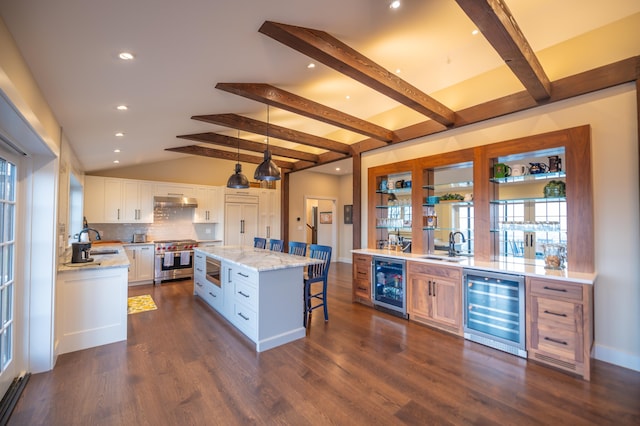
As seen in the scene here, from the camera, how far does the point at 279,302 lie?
3076mm

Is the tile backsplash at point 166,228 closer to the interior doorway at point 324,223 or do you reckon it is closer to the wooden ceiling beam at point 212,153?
the wooden ceiling beam at point 212,153

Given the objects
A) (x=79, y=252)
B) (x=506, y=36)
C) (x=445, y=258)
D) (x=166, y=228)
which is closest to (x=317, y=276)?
(x=445, y=258)

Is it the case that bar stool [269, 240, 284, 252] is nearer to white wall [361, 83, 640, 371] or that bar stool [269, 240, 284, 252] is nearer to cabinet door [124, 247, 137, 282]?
cabinet door [124, 247, 137, 282]

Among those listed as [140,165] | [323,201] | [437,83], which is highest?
[437,83]

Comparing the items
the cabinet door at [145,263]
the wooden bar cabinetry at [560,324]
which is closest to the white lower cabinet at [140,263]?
the cabinet door at [145,263]

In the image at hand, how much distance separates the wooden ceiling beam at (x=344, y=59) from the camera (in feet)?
6.48

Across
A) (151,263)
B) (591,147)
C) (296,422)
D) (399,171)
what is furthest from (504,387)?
(151,263)

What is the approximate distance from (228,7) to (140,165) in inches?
228

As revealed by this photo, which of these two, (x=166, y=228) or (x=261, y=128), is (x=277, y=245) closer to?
(x=261, y=128)

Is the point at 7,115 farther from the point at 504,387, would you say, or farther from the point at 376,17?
the point at 504,387

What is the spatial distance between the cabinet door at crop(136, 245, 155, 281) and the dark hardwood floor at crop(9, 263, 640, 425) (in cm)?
273

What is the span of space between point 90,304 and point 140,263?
9.64 ft

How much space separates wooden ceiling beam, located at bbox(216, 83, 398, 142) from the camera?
9.29ft

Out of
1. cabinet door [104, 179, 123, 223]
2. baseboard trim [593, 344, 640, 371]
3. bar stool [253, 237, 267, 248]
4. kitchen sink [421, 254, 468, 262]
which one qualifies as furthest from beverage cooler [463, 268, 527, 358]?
cabinet door [104, 179, 123, 223]
